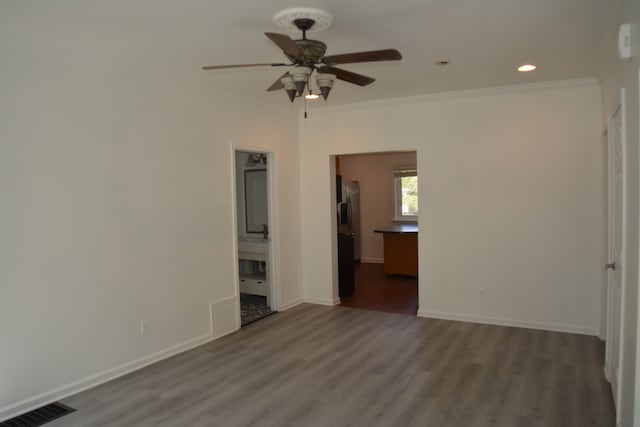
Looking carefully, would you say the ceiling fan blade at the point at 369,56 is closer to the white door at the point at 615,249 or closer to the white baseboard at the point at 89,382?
the white door at the point at 615,249

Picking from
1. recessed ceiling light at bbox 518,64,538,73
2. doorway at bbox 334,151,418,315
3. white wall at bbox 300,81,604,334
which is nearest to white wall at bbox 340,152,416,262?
doorway at bbox 334,151,418,315

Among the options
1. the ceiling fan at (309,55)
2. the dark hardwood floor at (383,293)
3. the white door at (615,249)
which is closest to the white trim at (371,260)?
the dark hardwood floor at (383,293)

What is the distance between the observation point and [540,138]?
4.75 m

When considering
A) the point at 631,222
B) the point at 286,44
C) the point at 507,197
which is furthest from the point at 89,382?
the point at 507,197

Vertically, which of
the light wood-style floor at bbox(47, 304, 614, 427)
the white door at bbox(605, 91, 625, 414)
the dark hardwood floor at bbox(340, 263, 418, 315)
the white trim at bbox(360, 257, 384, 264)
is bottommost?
the light wood-style floor at bbox(47, 304, 614, 427)

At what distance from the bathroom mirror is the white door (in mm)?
4099

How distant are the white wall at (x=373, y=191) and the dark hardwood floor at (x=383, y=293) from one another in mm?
1214

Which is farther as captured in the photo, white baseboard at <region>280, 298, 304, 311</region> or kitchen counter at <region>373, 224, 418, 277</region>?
kitchen counter at <region>373, 224, 418, 277</region>

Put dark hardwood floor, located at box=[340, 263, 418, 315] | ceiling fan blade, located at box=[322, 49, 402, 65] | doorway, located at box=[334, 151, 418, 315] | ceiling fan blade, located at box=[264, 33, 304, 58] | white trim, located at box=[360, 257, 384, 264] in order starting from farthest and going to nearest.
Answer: white trim, located at box=[360, 257, 384, 264], doorway, located at box=[334, 151, 418, 315], dark hardwood floor, located at box=[340, 263, 418, 315], ceiling fan blade, located at box=[322, 49, 402, 65], ceiling fan blade, located at box=[264, 33, 304, 58]

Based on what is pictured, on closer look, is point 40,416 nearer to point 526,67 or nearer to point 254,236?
point 254,236

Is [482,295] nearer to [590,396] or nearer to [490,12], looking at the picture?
[590,396]

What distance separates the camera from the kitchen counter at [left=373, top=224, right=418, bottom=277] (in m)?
7.72

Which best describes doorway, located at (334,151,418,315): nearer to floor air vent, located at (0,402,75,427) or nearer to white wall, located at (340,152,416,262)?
white wall, located at (340,152,416,262)

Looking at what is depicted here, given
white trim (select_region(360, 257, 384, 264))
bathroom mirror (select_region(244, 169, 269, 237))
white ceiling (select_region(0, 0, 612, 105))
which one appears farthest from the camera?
white trim (select_region(360, 257, 384, 264))
